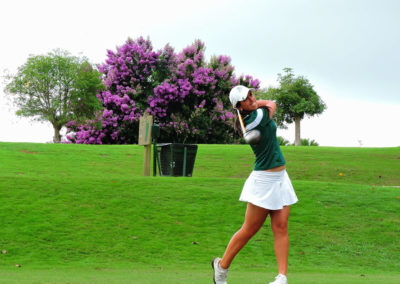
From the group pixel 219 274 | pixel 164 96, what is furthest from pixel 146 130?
pixel 164 96

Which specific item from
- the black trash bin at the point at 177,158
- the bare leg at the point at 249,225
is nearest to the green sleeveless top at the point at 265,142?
the bare leg at the point at 249,225

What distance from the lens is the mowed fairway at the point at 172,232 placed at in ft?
25.8

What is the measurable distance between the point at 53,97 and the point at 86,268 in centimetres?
4316

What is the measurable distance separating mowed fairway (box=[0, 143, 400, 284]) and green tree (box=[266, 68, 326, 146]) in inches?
1614

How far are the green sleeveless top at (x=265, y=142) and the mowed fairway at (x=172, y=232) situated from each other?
1.97 metres

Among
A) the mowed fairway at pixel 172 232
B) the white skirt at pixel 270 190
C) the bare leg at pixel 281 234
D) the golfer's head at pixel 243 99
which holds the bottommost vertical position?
the mowed fairway at pixel 172 232

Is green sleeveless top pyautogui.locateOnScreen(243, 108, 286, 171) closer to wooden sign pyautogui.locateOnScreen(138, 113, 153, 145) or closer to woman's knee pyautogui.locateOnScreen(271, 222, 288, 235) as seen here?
woman's knee pyautogui.locateOnScreen(271, 222, 288, 235)

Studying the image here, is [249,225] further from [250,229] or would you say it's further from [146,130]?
[146,130]

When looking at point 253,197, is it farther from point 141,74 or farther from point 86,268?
point 141,74

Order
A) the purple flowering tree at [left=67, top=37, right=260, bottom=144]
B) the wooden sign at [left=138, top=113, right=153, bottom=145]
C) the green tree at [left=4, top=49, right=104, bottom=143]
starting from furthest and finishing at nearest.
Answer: the green tree at [left=4, top=49, right=104, bottom=143] < the purple flowering tree at [left=67, top=37, right=260, bottom=144] < the wooden sign at [left=138, top=113, right=153, bottom=145]

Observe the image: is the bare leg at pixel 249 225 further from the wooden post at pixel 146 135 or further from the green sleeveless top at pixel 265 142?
the wooden post at pixel 146 135

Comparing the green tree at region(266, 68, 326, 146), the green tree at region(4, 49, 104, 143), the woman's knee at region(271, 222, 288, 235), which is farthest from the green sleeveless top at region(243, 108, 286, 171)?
the green tree at region(266, 68, 326, 146)

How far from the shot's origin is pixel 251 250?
962cm

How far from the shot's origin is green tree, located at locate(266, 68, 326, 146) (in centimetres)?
5462
